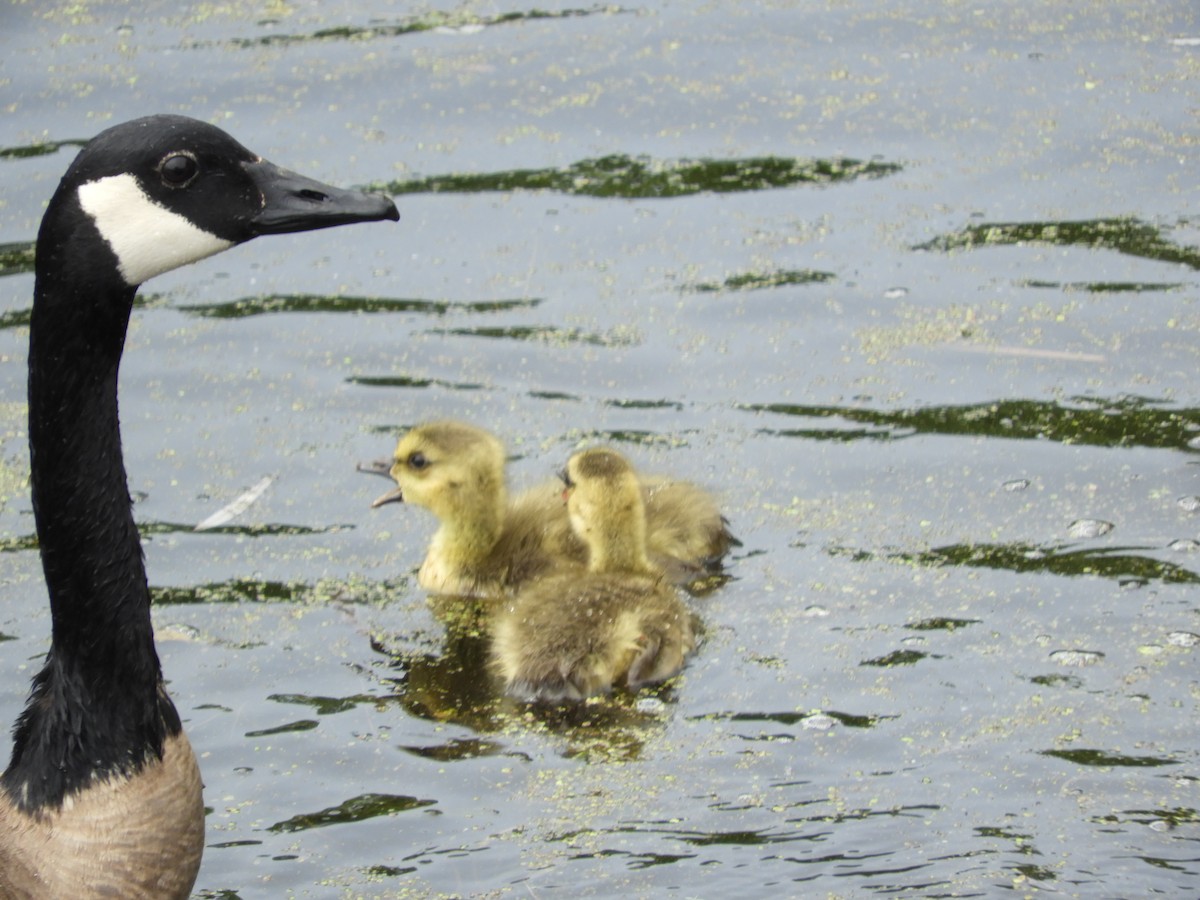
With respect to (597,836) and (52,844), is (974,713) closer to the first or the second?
(597,836)

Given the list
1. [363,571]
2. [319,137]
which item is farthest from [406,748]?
[319,137]

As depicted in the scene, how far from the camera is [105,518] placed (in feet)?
14.2

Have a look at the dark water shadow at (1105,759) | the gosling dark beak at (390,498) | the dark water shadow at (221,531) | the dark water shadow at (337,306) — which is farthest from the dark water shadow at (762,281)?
the dark water shadow at (1105,759)

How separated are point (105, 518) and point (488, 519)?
2.04 metres

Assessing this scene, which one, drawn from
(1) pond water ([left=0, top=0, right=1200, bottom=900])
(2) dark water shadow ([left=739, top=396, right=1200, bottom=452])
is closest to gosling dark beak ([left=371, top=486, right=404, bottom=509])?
(1) pond water ([left=0, top=0, right=1200, bottom=900])

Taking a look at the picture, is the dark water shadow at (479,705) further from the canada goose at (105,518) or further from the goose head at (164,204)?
the goose head at (164,204)

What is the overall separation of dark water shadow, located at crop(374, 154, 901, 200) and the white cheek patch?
4072 mm

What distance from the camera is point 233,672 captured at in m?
5.64

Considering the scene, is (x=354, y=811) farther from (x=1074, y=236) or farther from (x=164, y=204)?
(x=1074, y=236)

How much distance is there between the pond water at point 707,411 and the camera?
4914 mm

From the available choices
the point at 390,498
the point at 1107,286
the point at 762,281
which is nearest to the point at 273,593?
the point at 390,498

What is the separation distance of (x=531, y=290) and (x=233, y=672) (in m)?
2.52

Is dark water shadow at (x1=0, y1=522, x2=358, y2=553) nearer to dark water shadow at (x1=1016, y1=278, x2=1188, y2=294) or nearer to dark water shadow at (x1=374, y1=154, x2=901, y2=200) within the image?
dark water shadow at (x1=374, y1=154, x2=901, y2=200)

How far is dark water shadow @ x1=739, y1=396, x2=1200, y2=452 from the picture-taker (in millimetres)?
6527
